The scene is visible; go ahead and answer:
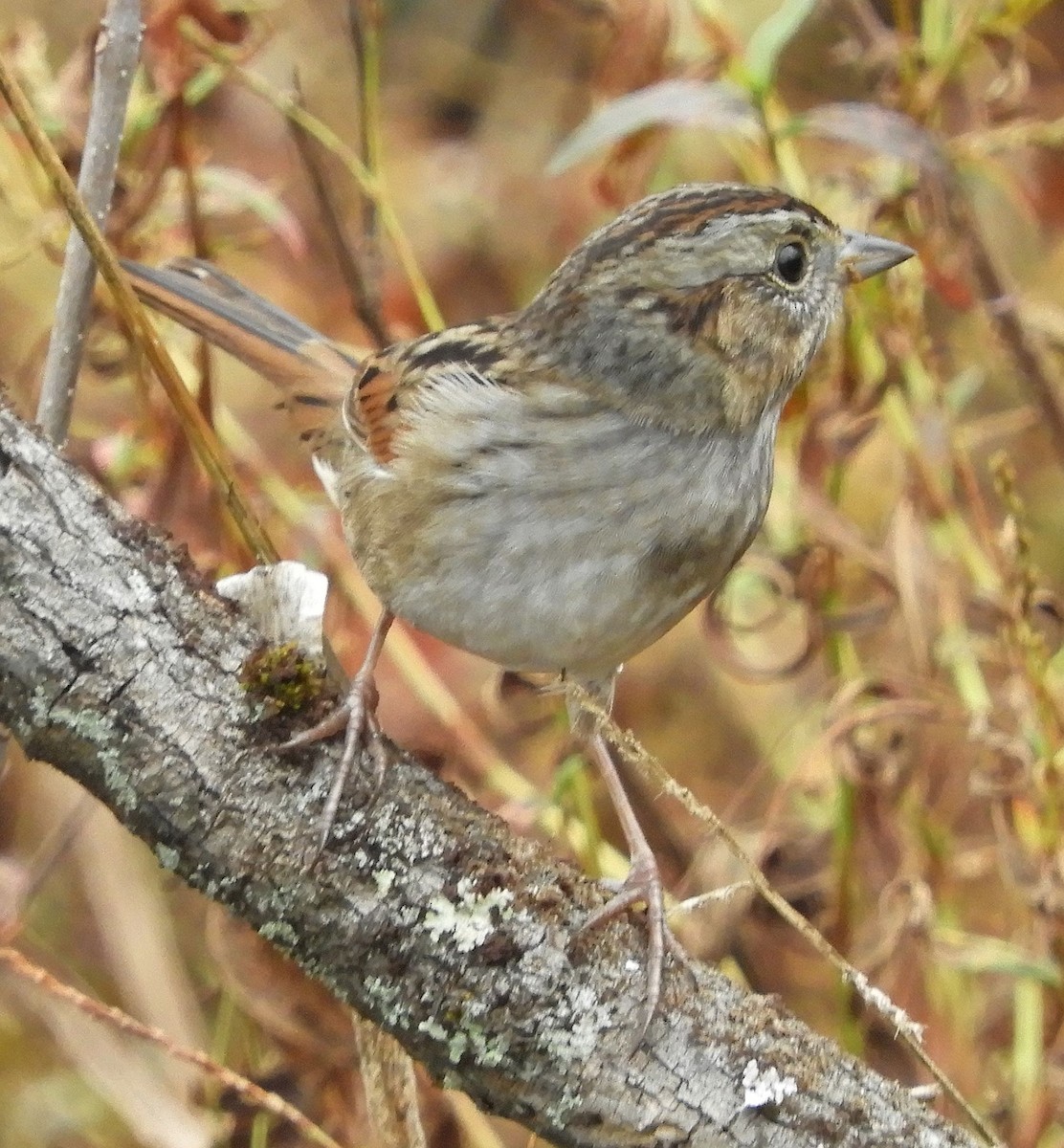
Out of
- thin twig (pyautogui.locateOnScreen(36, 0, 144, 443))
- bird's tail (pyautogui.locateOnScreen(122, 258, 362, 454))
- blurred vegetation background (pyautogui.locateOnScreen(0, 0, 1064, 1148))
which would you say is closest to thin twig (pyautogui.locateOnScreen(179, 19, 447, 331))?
blurred vegetation background (pyautogui.locateOnScreen(0, 0, 1064, 1148))

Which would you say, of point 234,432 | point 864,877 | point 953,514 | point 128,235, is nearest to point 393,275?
point 234,432

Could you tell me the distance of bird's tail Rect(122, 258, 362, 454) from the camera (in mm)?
2117

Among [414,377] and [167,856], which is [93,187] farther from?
[167,856]

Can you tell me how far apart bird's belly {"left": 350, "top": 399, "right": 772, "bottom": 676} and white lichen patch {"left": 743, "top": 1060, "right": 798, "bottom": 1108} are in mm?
541

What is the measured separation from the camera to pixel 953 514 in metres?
2.37

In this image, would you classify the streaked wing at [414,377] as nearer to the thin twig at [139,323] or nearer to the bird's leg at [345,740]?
the thin twig at [139,323]

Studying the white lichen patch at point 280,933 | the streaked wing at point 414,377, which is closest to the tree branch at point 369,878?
the white lichen patch at point 280,933

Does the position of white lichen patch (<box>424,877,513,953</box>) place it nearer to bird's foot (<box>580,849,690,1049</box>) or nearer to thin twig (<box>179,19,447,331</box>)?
bird's foot (<box>580,849,690,1049</box>)

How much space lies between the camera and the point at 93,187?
1728mm

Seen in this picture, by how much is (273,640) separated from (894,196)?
4.08ft

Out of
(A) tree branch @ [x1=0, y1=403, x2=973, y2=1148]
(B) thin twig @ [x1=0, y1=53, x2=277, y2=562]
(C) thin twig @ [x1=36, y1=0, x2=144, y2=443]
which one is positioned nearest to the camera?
(A) tree branch @ [x1=0, y1=403, x2=973, y2=1148]

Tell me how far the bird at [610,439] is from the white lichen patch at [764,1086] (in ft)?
0.97

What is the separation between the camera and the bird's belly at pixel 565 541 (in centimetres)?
174

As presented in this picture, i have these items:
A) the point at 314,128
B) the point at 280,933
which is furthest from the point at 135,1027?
the point at 314,128
